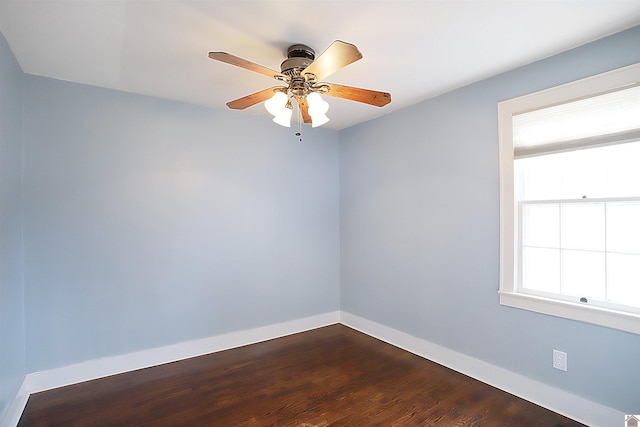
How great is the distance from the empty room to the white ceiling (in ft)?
0.05

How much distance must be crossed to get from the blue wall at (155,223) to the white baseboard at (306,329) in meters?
0.09

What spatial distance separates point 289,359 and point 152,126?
2.62 meters

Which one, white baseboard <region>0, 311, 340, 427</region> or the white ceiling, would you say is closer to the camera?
the white ceiling

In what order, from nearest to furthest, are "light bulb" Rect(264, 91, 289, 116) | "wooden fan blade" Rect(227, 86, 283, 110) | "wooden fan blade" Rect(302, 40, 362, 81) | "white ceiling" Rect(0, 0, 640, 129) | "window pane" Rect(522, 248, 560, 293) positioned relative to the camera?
"wooden fan blade" Rect(302, 40, 362, 81) < "white ceiling" Rect(0, 0, 640, 129) < "light bulb" Rect(264, 91, 289, 116) < "wooden fan blade" Rect(227, 86, 283, 110) < "window pane" Rect(522, 248, 560, 293)

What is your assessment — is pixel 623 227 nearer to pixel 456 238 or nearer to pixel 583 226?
pixel 583 226

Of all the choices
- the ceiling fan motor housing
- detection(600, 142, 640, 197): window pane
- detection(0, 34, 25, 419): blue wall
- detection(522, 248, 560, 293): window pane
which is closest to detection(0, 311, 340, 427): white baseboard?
detection(0, 34, 25, 419): blue wall

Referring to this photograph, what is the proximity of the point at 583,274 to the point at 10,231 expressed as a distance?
3976 mm

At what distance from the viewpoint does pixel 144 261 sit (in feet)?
9.55

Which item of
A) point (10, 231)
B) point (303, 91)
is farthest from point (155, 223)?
point (303, 91)

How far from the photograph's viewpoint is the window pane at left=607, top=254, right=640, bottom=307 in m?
1.92

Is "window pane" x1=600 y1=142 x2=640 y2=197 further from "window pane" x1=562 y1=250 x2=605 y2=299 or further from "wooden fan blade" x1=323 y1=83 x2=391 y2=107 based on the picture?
"wooden fan blade" x1=323 y1=83 x2=391 y2=107

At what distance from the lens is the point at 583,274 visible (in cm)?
216

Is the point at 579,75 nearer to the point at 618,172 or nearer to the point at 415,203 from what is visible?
the point at 618,172

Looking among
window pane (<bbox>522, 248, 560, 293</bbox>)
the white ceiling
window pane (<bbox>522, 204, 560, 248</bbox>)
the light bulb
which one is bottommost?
window pane (<bbox>522, 248, 560, 293</bbox>)
